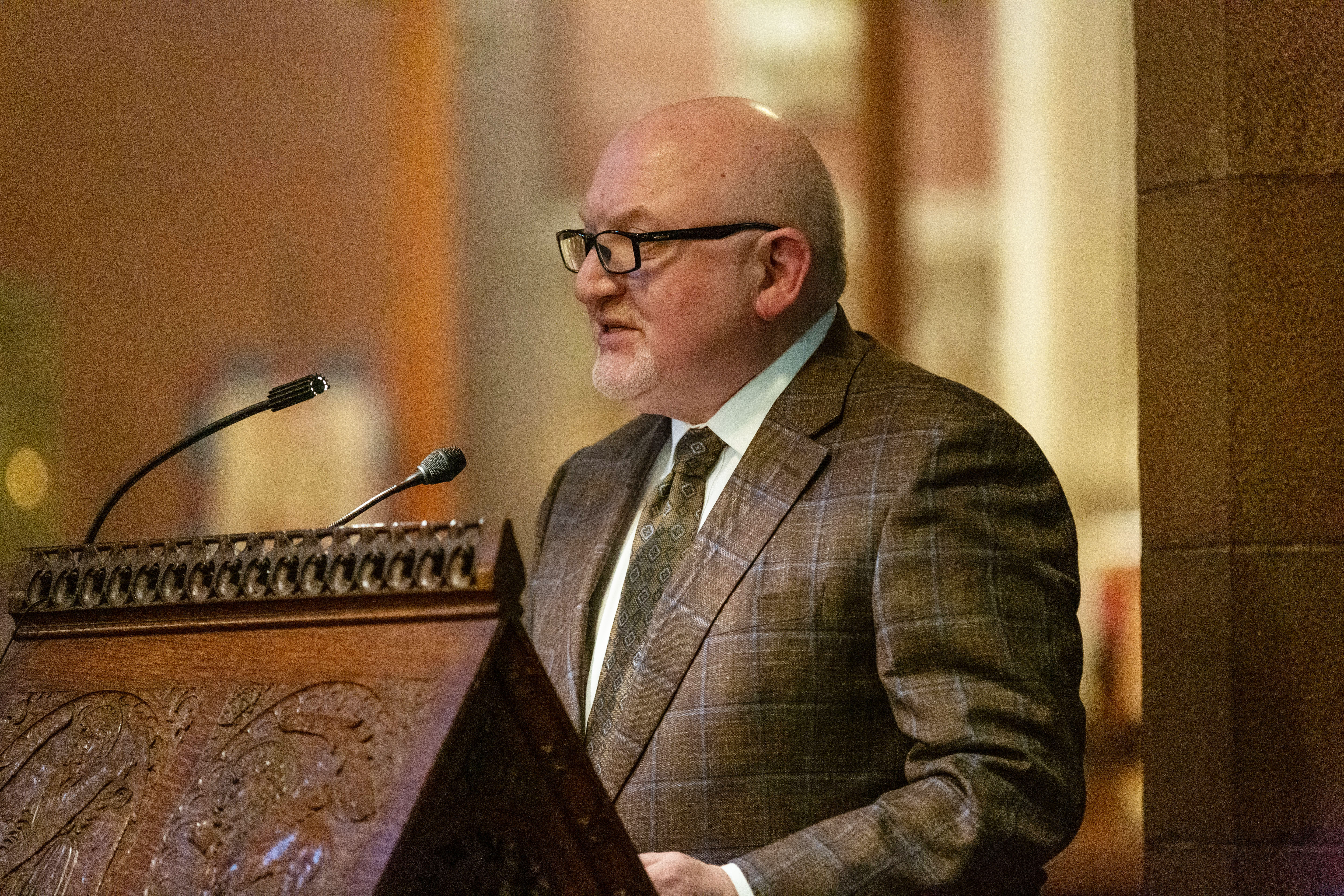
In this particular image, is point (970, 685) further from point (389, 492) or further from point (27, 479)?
point (27, 479)

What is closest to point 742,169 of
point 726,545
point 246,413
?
point 726,545

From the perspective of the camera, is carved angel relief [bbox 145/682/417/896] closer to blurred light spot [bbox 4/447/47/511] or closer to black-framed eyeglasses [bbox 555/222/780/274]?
black-framed eyeglasses [bbox 555/222/780/274]

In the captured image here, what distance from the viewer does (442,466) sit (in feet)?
6.48

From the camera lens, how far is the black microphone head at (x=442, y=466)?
1.96m

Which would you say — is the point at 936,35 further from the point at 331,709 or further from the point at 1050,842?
the point at 331,709

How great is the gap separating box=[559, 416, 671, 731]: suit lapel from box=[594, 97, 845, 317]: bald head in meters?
0.41

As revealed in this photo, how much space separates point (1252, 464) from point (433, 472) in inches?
48.9

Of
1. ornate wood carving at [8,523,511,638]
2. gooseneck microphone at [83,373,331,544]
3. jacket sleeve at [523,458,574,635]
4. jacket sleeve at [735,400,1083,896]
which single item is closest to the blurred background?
jacket sleeve at [523,458,574,635]

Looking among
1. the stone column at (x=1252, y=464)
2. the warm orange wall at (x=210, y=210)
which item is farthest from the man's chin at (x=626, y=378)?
the warm orange wall at (x=210, y=210)

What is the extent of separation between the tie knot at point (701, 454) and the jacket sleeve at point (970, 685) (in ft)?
1.23

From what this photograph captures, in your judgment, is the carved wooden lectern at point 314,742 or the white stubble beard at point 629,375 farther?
the white stubble beard at point 629,375

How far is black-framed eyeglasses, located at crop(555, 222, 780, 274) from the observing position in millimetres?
2387

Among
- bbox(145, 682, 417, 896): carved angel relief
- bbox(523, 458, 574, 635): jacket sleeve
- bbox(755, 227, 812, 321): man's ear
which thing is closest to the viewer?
bbox(145, 682, 417, 896): carved angel relief

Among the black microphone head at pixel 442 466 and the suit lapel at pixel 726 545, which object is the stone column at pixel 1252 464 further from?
the black microphone head at pixel 442 466
